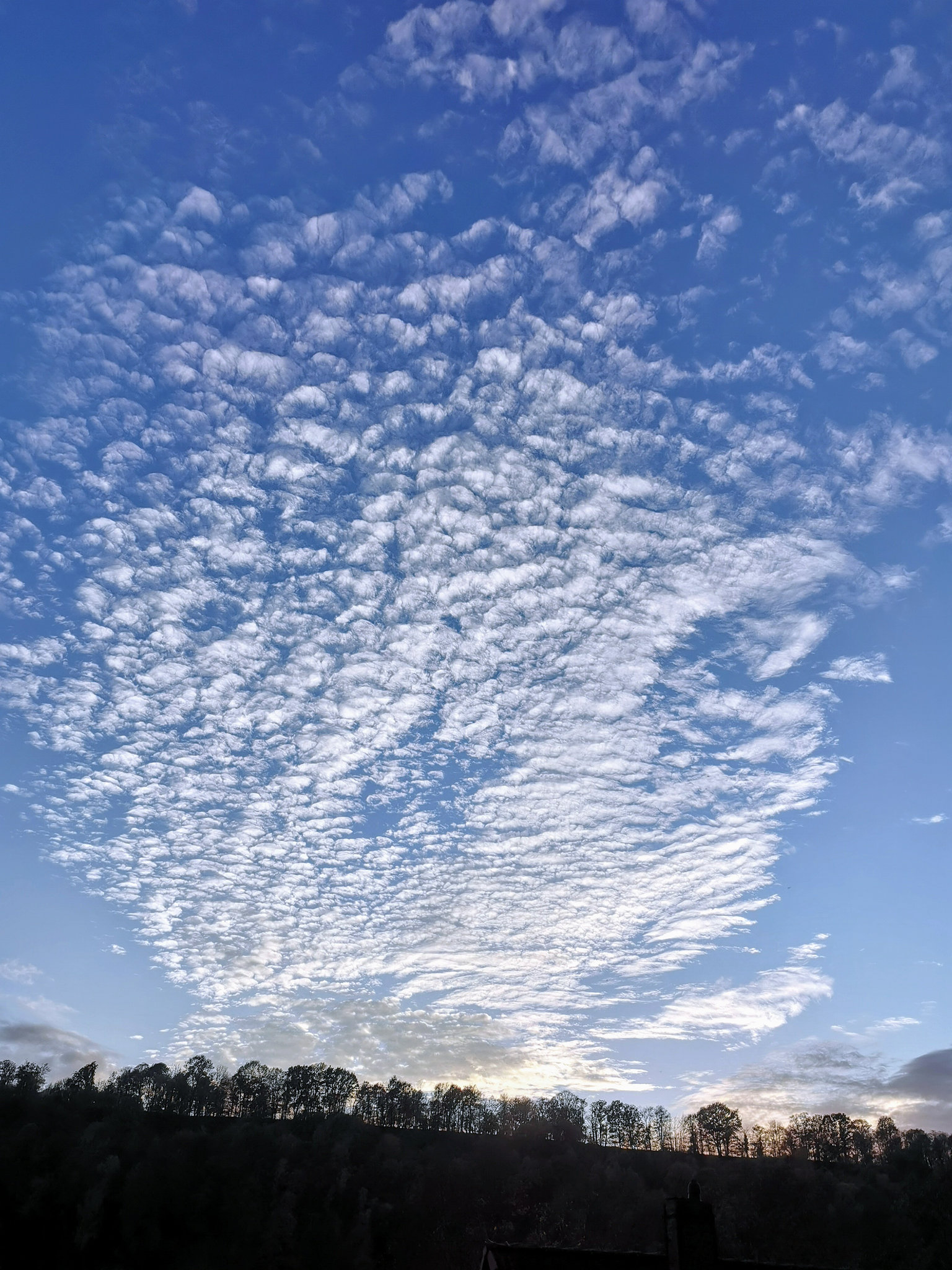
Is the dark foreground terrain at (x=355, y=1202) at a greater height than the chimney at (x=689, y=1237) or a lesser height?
lesser

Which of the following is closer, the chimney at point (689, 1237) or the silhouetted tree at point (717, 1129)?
the chimney at point (689, 1237)

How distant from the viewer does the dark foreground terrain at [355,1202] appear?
9994 centimetres

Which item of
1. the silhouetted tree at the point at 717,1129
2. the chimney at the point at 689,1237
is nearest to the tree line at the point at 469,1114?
the silhouetted tree at the point at 717,1129

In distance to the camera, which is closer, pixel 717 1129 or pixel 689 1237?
pixel 689 1237

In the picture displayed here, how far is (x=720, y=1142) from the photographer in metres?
178

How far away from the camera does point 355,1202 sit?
370 feet

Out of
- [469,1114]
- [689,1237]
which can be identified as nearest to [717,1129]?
[469,1114]

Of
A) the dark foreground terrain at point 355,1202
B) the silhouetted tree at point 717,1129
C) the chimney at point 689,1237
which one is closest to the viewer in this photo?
the chimney at point 689,1237

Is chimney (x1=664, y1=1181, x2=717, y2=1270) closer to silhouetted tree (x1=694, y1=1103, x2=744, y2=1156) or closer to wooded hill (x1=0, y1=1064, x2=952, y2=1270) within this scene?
wooded hill (x1=0, y1=1064, x2=952, y2=1270)

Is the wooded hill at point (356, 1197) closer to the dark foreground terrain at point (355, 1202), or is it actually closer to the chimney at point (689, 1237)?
the dark foreground terrain at point (355, 1202)

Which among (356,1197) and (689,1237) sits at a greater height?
(689,1237)

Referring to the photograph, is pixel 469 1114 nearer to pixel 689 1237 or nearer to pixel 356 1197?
pixel 356 1197

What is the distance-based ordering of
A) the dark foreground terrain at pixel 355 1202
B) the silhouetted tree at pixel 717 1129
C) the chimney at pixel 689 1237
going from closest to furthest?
the chimney at pixel 689 1237 → the dark foreground terrain at pixel 355 1202 → the silhouetted tree at pixel 717 1129

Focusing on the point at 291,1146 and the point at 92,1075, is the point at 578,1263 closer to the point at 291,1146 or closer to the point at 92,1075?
the point at 291,1146
